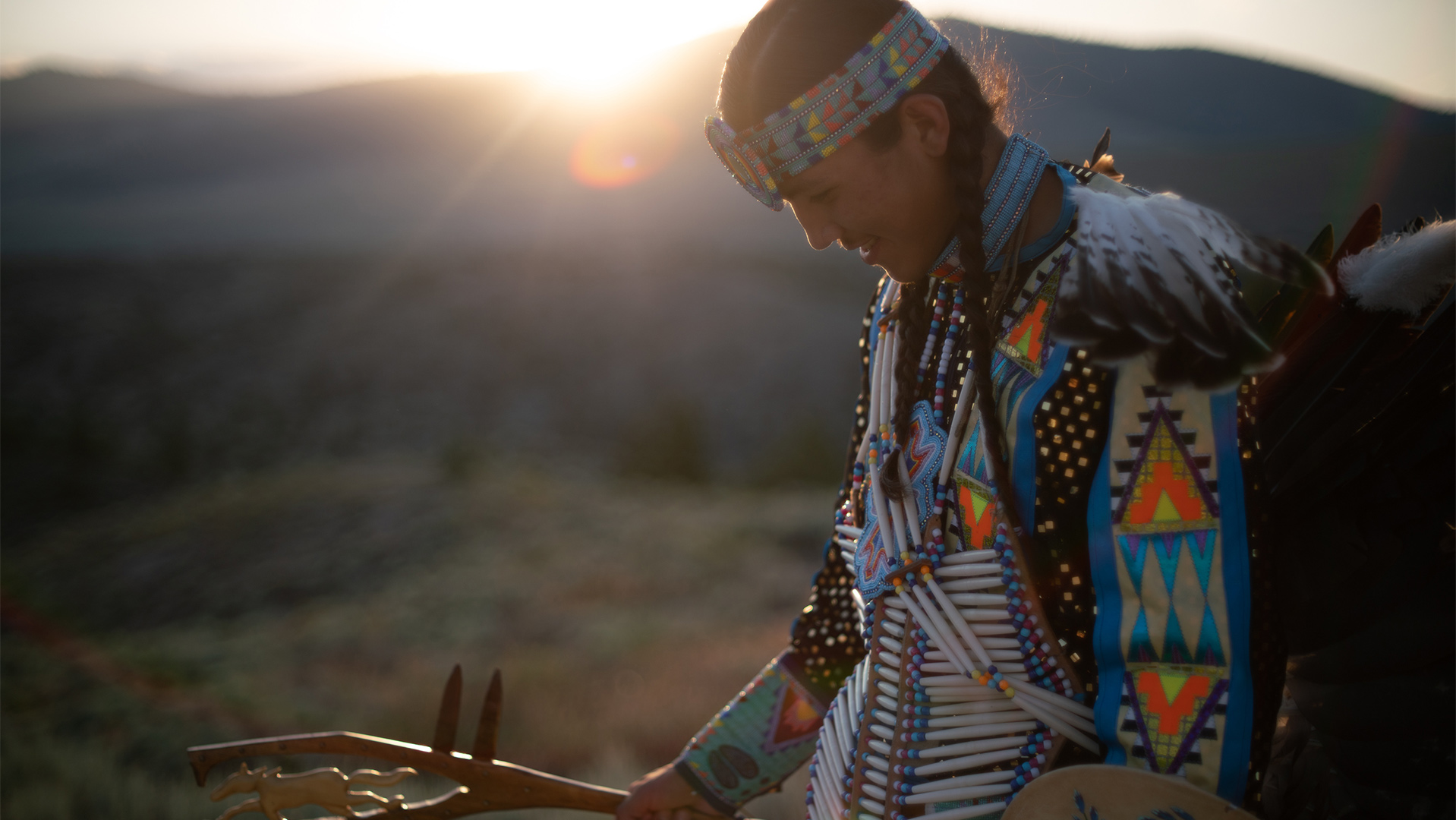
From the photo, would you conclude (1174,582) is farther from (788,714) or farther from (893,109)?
(788,714)

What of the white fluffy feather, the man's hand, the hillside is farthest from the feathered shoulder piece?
the hillside

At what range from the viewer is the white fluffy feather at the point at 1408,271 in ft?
4.61

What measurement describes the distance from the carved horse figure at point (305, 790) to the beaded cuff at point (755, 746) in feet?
2.52

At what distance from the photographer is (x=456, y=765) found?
2041mm

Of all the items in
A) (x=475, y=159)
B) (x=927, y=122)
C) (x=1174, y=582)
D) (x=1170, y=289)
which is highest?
(x=475, y=159)

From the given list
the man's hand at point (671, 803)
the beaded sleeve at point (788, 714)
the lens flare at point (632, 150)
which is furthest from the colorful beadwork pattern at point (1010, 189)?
the lens flare at point (632, 150)

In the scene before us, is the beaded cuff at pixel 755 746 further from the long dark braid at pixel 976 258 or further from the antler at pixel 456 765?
the long dark braid at pixel 976 258

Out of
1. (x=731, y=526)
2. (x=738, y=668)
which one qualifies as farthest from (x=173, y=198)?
(x=738, y=668)

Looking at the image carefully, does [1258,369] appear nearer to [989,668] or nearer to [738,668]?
[989,668]

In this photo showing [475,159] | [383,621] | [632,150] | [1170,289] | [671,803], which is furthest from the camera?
[475,159]

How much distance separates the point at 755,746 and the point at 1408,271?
167cm

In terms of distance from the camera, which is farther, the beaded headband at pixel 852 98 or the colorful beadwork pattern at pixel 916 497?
the colorful beadwork pattern at pixel 916 497

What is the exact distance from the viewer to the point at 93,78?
145 ft

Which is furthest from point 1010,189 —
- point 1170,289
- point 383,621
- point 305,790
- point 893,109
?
point 383,621
